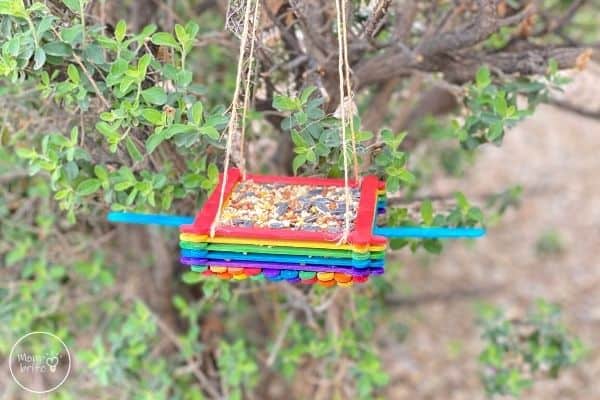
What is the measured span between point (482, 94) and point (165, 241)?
0.97m

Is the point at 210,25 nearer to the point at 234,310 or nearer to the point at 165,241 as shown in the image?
the point at 165,241

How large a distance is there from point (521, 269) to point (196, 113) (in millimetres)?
2717

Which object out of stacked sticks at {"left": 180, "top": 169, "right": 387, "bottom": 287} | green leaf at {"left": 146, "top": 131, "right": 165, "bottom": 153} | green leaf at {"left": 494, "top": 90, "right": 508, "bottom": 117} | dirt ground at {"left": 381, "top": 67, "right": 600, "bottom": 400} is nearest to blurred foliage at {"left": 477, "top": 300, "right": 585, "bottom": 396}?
dirt ground at {"left": 381, "top": 67, "right": 600, "bottom": 400}

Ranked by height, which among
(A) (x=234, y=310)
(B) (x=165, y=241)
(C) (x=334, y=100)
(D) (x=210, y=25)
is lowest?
(A) (x=234, y=310)

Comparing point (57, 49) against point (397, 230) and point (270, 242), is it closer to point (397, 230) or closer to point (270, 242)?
point (270, 242)

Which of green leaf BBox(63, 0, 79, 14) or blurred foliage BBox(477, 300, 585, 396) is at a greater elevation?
green leaf BBox(63, 0, 79, 14)

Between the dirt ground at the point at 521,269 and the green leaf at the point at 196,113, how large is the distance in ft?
4.12

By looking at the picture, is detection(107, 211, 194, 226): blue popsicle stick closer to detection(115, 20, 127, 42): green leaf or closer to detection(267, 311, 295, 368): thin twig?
detection(115, 20, 127, 42): green leaf

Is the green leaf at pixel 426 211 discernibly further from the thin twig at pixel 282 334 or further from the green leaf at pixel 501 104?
the thin twig at pixel 282 334

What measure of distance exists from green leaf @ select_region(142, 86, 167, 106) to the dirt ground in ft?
4.16

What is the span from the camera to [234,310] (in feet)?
7.48

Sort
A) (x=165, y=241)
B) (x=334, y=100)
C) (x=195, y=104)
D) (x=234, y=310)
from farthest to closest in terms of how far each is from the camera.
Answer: (x=234, y=310) → (x=165, y=241) → (x=334, y=100) → (x=195, y=104)

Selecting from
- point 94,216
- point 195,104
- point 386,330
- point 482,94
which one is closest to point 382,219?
point 482,94

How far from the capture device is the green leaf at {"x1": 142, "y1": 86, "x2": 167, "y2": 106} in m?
1.21
